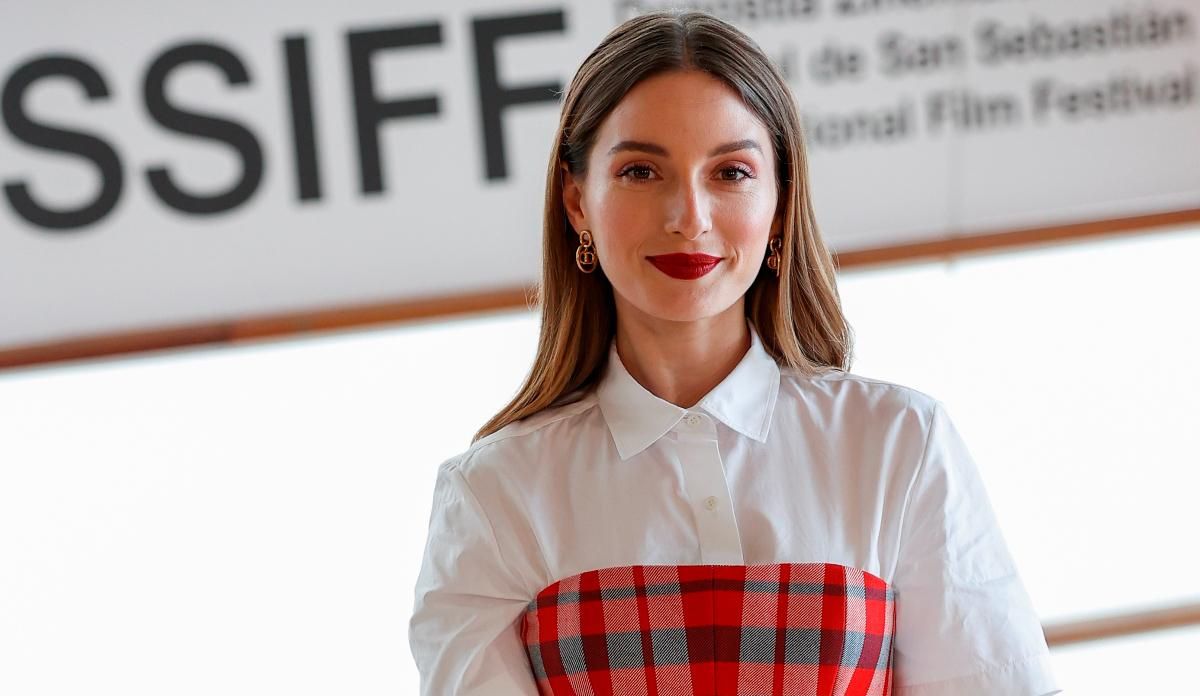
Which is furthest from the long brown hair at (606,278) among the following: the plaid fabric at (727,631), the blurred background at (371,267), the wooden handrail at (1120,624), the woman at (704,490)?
the wooden handrail at (1120,624)

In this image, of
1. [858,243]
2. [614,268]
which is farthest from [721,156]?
[858,243]

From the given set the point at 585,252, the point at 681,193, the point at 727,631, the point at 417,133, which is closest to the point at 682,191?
the point at 681,193

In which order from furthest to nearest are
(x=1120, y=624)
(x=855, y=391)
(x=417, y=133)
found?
(x=1120, y=624) → (x=417, y=133) → (x=855, y=391)

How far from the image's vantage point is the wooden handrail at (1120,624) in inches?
107

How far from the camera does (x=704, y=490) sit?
1.27 meters

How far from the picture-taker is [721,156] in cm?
123

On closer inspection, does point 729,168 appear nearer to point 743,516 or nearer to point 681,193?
point 681,193

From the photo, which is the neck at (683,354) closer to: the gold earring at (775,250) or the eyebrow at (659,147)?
the gold earring at (775,250)

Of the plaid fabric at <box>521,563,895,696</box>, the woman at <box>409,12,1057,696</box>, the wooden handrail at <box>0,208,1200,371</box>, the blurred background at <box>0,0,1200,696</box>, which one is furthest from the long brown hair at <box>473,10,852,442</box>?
the blurred background at <box>0,0,1200,696</box>

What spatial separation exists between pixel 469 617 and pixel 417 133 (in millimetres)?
1304

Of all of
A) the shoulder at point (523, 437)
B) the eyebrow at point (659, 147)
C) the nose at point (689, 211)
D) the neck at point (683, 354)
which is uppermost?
the eyebrow at point (659, 147)

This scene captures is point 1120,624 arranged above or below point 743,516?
below

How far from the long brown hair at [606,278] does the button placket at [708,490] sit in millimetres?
127

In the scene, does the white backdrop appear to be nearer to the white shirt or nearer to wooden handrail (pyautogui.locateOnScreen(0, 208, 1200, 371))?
wooden handrail (pyautogui.locateOnScreen(0, 208, 1200, 371))
